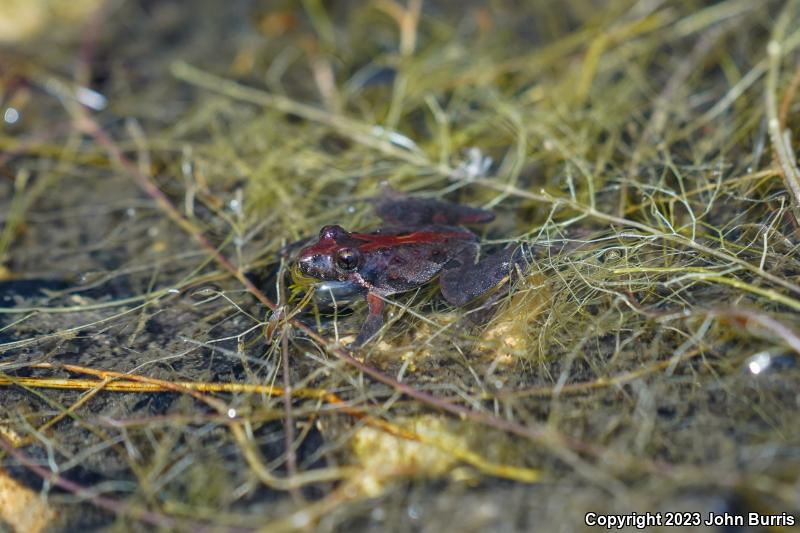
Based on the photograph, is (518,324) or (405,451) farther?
(518,324)

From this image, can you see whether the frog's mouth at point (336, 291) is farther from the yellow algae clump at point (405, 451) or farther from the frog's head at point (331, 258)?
the yellow algae clump at point (405, 451)

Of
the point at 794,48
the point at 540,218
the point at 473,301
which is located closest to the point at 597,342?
the point at 473,301

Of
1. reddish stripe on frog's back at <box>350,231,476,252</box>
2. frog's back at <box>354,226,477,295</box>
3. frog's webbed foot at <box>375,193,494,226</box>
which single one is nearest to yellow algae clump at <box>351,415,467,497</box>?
frog's back at <box>354,226,477,295</box>

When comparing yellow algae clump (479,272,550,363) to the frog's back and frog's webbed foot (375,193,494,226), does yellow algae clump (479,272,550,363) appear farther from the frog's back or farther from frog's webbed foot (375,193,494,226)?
frog's webbed foot (375,193,494,226)

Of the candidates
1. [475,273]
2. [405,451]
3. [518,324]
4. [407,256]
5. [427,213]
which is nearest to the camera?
[405,451]

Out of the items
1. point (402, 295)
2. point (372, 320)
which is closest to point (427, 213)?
point (402, 295)

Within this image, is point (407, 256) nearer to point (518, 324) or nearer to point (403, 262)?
point (403, 262)
